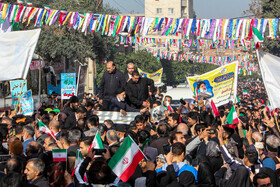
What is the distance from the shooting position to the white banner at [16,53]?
28.5 ft

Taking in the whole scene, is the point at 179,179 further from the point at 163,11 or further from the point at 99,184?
the point at 163,11

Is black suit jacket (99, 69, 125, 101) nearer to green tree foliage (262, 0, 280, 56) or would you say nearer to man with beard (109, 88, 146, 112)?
man with beard (109, 88, 146, 112)

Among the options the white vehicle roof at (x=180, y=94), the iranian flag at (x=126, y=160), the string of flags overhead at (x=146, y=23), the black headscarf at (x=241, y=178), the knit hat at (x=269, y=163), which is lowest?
the white vehicle roof at (x=180, y=94)

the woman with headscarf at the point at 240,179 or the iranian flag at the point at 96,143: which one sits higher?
the iranian flag at the point at 96,143

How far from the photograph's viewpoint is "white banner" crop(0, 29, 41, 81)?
28.5 feet

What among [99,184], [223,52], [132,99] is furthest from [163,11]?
[99,184]

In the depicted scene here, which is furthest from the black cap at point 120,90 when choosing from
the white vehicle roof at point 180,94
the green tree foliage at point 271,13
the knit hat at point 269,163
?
the green tree foliage at point 271,13

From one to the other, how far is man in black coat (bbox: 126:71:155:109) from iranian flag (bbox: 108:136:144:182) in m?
5.02

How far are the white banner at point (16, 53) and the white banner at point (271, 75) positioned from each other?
4565 millimetres

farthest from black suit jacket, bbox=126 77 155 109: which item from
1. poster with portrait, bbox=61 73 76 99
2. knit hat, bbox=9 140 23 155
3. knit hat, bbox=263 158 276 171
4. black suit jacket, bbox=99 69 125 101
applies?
poster with portrait, bbox=61 73 76 99

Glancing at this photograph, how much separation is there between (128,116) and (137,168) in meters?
4.65

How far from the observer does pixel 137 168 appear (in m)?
5.64

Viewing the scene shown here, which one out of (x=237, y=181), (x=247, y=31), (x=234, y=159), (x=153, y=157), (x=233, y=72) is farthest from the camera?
(x=247, y=31)

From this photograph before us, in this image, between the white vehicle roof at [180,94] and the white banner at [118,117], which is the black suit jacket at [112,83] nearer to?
the white banner at [118,117]
